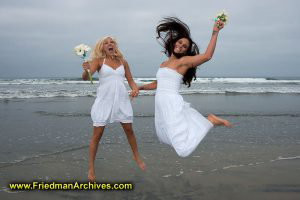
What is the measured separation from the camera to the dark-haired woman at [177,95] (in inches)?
178

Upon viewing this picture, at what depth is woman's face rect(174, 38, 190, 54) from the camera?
4.72m

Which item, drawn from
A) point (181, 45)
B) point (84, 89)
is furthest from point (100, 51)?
point (84, 89)

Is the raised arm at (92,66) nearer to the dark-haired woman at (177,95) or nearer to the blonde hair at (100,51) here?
the blonde hair at (100,51)

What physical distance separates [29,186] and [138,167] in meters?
1.79

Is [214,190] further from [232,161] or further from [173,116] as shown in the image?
[232,161]

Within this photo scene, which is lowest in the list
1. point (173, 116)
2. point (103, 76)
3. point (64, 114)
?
point (64, 114)

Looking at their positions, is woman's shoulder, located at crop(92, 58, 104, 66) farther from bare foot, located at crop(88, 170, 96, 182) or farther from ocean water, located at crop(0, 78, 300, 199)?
ocean water, located at crop(0, 78, 300, 199)

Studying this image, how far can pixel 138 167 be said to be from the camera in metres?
5.81

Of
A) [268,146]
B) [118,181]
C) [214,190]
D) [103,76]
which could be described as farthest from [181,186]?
[268,146]

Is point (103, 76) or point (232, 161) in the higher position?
point (103, 76)

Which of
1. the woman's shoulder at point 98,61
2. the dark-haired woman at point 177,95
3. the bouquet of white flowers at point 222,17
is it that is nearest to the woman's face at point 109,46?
the woman's shoulder at point 98,61

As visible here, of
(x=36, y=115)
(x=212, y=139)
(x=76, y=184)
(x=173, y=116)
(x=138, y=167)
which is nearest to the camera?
(x=173, y=116)

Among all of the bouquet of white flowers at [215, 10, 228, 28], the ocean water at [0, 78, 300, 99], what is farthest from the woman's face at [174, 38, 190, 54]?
the ocean water at [0, 78, 300, 99]

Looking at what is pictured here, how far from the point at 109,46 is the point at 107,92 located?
27.3 inches
